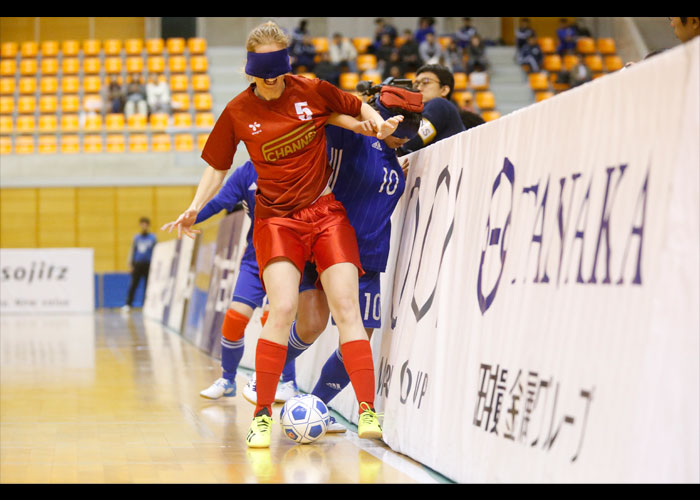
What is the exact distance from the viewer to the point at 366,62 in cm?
2791

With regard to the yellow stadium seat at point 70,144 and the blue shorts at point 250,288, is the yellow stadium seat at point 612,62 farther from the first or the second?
the blue shorts at point 250,288

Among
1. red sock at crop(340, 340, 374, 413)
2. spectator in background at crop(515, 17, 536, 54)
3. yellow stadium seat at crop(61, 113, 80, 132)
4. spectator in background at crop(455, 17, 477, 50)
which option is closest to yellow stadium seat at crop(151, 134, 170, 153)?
yellow stadium seat at crop(61, 113, 80, 132)

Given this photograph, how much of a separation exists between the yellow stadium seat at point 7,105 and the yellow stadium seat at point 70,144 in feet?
9.77

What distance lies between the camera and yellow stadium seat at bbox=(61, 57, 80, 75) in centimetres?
2859

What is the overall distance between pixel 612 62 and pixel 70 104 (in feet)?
54.2

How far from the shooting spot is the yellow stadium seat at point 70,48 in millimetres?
29781

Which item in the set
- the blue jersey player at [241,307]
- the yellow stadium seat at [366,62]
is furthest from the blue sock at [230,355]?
the yellow stadium seat at [366,62]

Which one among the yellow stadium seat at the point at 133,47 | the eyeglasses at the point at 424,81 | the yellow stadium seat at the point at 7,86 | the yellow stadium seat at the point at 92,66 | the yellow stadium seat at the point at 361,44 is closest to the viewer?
the eyeglasses at the point at 424,81

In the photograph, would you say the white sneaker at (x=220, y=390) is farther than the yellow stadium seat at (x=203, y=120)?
No

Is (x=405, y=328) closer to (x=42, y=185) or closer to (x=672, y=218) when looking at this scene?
(x=672, y=218)

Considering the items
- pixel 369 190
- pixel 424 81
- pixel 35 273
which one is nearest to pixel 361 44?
pixel 35 273

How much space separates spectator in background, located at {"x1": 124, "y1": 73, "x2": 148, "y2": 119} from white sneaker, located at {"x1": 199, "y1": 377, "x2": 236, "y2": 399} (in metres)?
20.6

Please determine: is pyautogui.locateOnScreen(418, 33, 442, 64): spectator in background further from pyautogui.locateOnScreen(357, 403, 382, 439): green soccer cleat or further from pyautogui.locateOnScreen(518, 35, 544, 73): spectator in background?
pyautogui.locateOnScreen(357, 403, 382, 439): green soccer cleat

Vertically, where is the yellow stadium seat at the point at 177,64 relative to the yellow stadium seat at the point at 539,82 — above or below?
above
